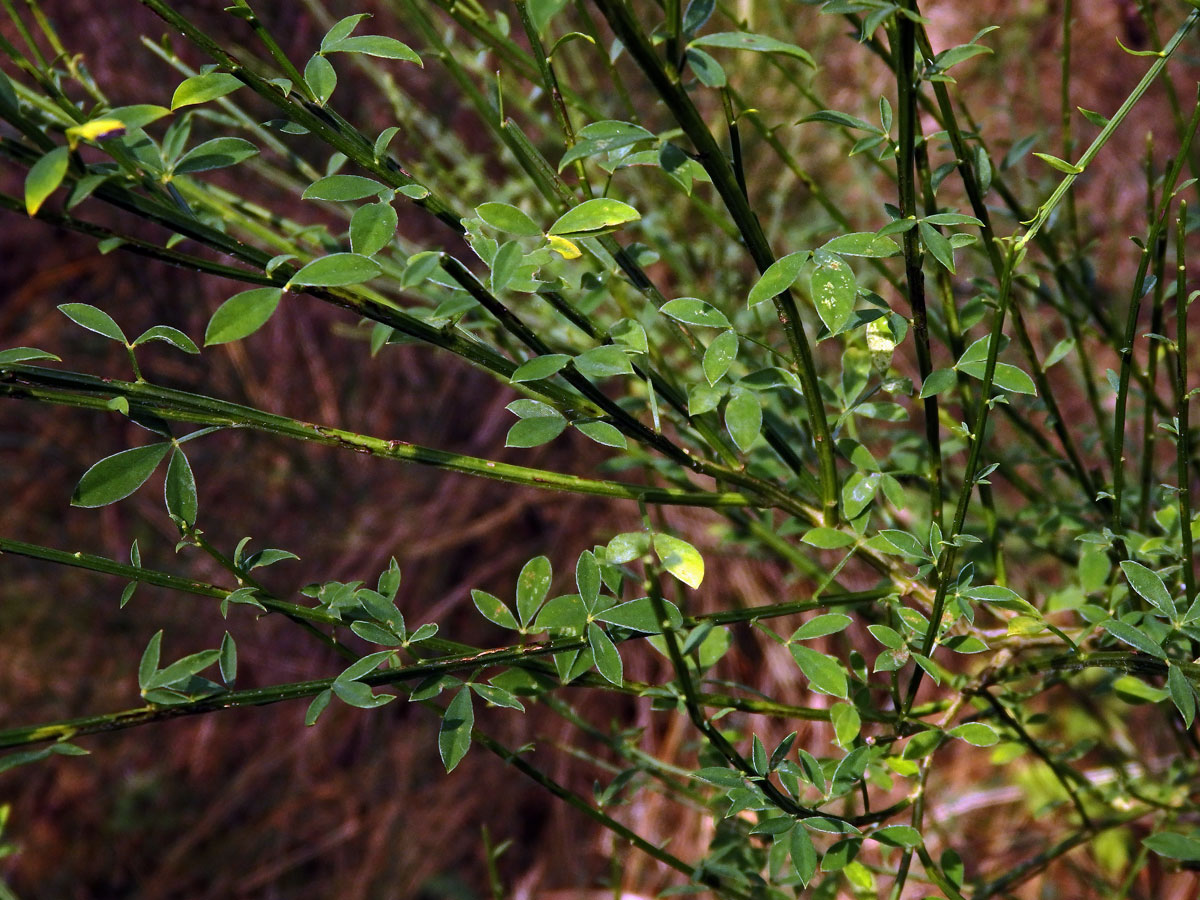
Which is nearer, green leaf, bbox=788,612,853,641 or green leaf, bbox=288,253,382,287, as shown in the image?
green leaf, bbox=288,253,382,287

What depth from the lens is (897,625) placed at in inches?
25.9

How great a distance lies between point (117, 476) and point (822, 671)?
0.36 meters

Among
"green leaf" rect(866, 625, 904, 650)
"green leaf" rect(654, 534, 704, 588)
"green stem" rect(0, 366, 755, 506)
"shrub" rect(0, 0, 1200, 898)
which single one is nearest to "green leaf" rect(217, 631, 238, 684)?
"shrub" rect(0, 0, 1200, 898)

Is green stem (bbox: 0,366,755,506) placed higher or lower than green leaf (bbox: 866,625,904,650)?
higher

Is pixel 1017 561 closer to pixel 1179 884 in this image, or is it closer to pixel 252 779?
pixel 1179 884

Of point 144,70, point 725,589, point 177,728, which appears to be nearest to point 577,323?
point 725,589

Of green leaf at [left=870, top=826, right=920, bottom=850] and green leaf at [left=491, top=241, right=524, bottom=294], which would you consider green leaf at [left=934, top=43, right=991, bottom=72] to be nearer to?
green leaf at [left=491, top=241, right=524, bottom=294]

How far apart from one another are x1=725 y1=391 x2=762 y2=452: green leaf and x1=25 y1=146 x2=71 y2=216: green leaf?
1.01 ft

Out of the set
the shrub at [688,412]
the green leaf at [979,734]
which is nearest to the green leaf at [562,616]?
the shrub at [688,412]

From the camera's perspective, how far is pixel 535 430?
48 centimetres

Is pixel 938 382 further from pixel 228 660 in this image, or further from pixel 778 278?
pixel 228 660

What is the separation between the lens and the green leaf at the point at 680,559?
480 millimetres

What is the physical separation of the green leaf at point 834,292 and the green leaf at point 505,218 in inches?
5.2

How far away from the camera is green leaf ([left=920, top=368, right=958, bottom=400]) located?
0.49 m
